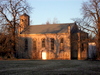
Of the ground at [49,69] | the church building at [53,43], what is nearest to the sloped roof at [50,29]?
the church building at [53,43]

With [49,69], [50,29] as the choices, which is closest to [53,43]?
[50,29]

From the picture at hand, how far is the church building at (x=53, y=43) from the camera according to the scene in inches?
1688

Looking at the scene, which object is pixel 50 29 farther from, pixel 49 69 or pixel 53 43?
pixel 49 69

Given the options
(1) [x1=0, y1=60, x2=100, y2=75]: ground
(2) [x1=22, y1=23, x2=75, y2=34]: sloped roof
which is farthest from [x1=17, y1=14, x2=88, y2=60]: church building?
(1) [x1=0, y1=60, x2=100, y2=75]: ground

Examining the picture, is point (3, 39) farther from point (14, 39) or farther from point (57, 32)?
point (57, 32)

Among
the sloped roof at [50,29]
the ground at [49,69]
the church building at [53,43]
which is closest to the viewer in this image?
the ground at [49,69]

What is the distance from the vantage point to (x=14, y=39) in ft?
117

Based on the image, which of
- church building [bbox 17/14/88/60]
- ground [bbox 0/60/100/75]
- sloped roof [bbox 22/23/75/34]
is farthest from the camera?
sloped roof [bbox 22/23/75/34]

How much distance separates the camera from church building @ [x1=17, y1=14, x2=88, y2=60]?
42.9m

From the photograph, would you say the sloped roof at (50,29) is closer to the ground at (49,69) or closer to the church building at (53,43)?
the church building at (53,43)

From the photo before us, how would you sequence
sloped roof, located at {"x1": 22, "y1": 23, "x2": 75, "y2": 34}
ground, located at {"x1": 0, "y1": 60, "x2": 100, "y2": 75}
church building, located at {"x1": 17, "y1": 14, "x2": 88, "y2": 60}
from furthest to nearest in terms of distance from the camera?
sloped roof, located at {"x1": 22, "y1": 23, "x2": 75, "y2": 34}
church building, located at {"x1": 17, "y1": 14, "x2": 88, "y2": 60}
ground, located at {"x1": 0, "y1": 60, "x2": 100, "y2": 75}

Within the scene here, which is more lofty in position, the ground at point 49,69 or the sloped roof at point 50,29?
the sloped roof at point 50,29

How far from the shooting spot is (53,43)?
4562 centimetres

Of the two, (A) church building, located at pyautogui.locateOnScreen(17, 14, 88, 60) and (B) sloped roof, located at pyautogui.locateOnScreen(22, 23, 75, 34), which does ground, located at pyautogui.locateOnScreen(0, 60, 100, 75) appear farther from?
(B) sloped roof, located at pyautogui.locateOnScreen(22, 23, 75, 34)
